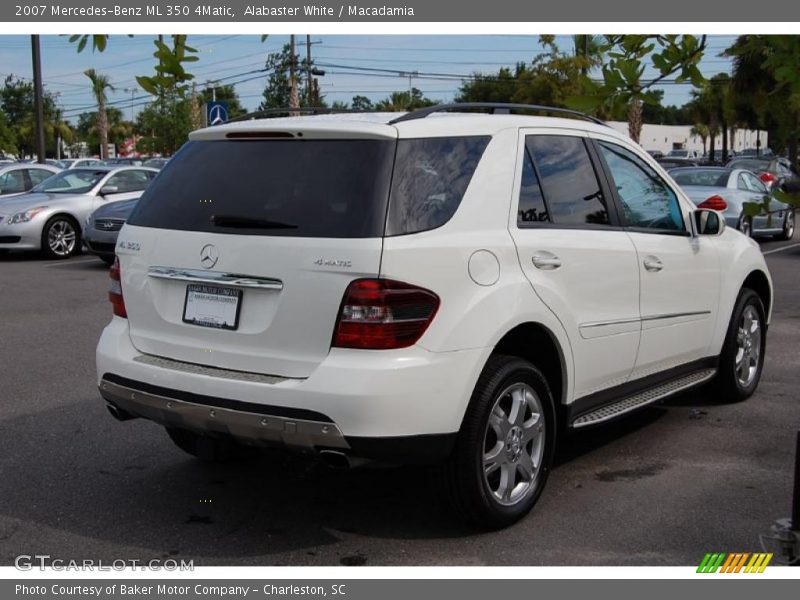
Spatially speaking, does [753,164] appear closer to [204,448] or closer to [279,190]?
[204,448]

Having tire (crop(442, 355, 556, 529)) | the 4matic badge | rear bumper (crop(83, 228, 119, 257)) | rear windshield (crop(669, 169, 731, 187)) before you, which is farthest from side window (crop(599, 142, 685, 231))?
rear windshield (crop(669, 169, 731, 187))

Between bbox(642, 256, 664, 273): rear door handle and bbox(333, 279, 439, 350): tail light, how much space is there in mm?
1952

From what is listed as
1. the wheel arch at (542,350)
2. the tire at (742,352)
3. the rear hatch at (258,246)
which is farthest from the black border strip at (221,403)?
the tire at (742,352)

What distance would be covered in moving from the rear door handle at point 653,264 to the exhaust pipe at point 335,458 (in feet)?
7.48

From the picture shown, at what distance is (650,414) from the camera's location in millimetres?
6688

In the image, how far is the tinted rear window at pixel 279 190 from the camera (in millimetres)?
4117

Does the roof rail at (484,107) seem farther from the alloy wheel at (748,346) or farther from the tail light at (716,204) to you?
the tail light at (716,204)

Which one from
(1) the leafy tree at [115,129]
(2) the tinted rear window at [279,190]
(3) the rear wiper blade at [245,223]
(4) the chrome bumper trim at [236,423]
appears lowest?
(4) the chrome bumper trim at [236,423]

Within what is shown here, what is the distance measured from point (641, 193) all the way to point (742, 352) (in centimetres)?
170

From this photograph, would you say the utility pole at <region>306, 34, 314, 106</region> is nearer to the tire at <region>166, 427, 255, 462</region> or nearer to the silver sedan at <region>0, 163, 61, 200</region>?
the silver sedan at <region>0, 163, 61, 200</region>

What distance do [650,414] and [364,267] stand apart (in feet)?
11.1

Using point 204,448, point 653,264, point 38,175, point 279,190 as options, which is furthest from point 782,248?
point 279,190

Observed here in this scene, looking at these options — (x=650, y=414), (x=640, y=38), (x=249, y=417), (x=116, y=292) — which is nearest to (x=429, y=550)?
(x=249, y=417)

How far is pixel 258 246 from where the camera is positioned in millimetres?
4199
